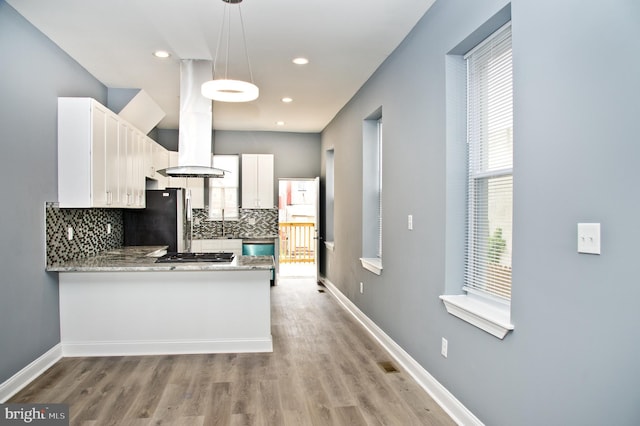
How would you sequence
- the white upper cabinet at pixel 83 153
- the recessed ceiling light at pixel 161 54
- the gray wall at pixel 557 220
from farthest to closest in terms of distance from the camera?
1. the recessed ceiling light at pixel 161 54
2. the white upper cabinet at pixel 83 153
3. the gray wall at pixel 557 220

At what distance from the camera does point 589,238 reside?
1612 mm

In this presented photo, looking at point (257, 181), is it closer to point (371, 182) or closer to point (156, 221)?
point (156, 221)

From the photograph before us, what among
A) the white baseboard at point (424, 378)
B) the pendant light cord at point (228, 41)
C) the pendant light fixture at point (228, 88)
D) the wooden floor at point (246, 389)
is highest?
the pendant light cord at point (228, 41)

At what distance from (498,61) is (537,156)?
2.84 feet

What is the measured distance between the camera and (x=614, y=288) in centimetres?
150

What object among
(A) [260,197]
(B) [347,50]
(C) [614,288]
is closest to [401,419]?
(C) [614,288]

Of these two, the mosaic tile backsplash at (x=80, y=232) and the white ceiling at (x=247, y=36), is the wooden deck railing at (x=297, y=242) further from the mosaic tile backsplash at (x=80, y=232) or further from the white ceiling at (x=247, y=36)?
the white ceiling at (x=247, y=36)

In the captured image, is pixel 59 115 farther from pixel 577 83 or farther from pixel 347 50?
pixel 577 83

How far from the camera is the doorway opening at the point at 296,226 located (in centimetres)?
991

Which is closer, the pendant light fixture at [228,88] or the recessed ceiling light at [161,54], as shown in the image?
the pendant light fixture at [228,88]

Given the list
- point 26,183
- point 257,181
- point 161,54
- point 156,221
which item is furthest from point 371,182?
point 26,183

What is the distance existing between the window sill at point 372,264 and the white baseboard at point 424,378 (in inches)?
22.3
